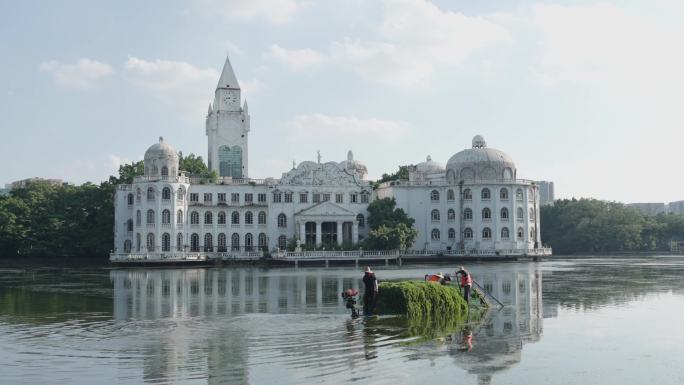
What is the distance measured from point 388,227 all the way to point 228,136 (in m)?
31.0

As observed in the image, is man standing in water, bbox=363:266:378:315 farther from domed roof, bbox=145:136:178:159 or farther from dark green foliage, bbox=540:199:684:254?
dark green foliage, bbox=540:199:684:254

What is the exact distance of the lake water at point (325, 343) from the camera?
1728cm

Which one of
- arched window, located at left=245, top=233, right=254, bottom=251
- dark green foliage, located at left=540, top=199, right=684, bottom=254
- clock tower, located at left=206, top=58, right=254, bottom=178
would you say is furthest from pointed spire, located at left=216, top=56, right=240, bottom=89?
dark green foliage, located at left=540, top=199, right=684, bottom=254

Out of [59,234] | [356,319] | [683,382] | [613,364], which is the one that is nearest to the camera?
[683,382]

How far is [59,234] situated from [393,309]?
3040 inches

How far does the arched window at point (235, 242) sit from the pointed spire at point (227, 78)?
2624 cm

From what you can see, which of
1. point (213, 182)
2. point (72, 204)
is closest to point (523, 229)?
point (213, 182)

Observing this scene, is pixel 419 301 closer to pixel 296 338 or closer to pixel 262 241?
pixel 296 338

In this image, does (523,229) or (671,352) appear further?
(523,229)

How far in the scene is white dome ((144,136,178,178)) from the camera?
3799 inches

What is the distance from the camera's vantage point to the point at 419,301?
2723 cm

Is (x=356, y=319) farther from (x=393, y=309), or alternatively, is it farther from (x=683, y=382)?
(x=683, y=382)

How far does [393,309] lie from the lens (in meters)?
27.4

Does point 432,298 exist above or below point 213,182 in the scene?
below
